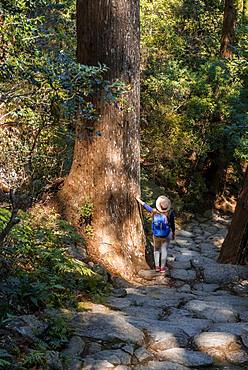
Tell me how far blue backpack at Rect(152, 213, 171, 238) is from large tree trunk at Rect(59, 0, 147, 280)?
0.64 m

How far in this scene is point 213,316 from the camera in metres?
5.27

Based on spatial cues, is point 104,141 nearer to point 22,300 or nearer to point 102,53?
point 102,53

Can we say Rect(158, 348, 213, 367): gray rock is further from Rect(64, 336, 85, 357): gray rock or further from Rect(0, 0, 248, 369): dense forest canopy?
Rect(0, 0, 248, 369): dense forest canopy

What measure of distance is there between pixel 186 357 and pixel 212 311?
1.79 meters

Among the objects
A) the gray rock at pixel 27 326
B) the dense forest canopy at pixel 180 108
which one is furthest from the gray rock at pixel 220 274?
the gray rock at pixel 27 326

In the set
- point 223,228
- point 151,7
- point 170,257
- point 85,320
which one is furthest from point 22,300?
point 151,7

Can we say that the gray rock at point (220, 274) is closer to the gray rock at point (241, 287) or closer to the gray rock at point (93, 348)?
the gray rock at point (241, 287)

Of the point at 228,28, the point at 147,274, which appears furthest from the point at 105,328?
the point at 228,28

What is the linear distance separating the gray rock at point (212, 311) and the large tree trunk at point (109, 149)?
155 cm

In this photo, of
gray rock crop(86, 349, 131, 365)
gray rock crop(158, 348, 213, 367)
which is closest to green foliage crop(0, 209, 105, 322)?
gray rock crop(86, 349, 131, 365)

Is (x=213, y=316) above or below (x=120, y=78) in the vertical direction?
below

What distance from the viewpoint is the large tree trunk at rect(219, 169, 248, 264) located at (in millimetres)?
8227

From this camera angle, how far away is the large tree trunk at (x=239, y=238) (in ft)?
27.0

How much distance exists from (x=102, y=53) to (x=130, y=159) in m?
1.79
